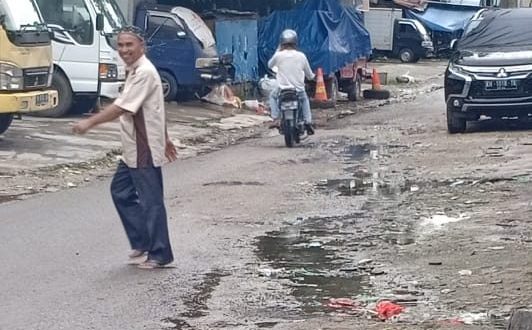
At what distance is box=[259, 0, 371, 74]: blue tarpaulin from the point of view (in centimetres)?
2689

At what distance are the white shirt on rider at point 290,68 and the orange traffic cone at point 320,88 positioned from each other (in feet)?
27.7

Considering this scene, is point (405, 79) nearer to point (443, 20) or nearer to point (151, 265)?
point (443, 20)

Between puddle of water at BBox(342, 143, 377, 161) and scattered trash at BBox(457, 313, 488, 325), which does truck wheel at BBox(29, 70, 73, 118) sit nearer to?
puddle of water at BBox(342, 143, 377, 161)

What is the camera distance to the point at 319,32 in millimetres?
27406

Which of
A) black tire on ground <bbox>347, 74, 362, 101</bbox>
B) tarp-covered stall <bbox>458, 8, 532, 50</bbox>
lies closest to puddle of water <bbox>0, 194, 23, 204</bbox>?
tarp-covered stall <bbox>458, 8, 532, 50</bbox>

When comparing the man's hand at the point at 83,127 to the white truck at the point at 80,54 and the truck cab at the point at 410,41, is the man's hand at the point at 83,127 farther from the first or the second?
the truck cab at the point at 410,41

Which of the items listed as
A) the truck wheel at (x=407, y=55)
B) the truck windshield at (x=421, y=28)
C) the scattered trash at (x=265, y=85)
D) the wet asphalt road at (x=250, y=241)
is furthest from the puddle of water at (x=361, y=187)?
the truck windshield at (x=421, y=28)

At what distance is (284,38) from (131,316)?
11.1 m

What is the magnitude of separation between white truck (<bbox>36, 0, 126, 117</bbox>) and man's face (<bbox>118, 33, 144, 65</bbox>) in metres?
11.9

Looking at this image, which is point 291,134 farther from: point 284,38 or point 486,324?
point 486,324

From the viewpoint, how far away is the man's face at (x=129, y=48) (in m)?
8.59

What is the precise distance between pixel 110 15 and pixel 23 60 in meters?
5.52

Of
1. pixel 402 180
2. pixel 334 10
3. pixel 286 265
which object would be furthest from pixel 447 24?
pixel 286 265

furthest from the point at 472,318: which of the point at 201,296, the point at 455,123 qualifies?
the point at 455,123
